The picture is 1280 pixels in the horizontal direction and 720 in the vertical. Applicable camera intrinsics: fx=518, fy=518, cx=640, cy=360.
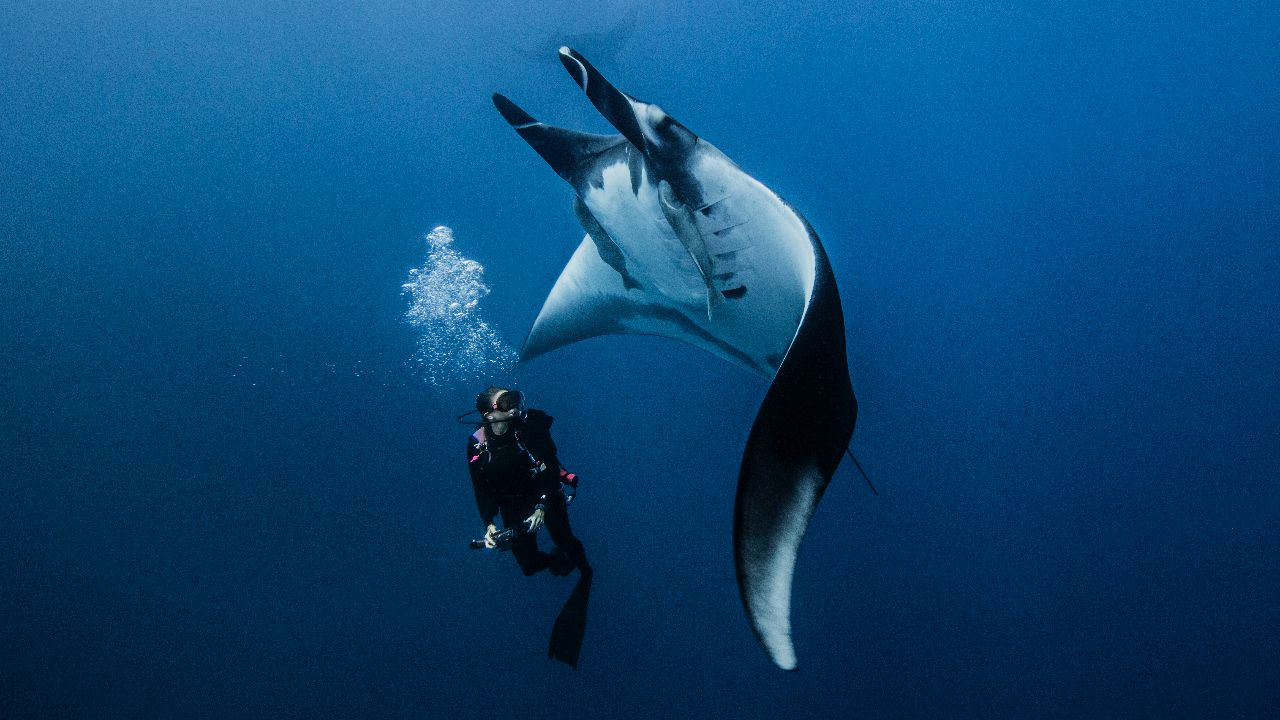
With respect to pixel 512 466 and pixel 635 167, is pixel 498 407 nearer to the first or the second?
pixel 512 466

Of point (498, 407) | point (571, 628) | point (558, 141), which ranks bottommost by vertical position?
point (571, 628)

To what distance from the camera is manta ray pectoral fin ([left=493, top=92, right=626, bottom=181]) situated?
1613mm

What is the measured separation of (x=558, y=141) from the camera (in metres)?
1.70

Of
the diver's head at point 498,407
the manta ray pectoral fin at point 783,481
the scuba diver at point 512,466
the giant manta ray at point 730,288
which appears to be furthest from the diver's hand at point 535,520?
the manta ray pectoral fin at point 783,481

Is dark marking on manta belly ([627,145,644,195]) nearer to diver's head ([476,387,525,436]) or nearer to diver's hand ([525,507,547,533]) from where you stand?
diver's head ([476,387,525,436])

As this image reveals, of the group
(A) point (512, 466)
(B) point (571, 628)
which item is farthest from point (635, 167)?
(B) point (571, 628)

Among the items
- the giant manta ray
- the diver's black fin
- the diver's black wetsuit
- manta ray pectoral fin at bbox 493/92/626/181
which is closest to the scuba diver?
the diver's black wetsuit

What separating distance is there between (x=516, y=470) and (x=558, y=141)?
1.48 metres

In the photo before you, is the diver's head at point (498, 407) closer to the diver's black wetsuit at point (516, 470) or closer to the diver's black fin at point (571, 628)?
the diver's black wetsuit at point (516, 470)

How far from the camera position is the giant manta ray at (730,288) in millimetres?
859

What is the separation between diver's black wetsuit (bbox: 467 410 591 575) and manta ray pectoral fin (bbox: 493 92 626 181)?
3.83ft

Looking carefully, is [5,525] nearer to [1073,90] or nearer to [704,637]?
[704,637]

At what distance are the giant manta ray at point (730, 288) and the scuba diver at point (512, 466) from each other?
0.83 meters

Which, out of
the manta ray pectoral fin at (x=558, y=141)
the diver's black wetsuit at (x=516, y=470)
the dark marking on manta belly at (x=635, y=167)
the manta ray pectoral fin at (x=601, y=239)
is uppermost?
the manta ray pectoral fin at (x=558, y=141)
